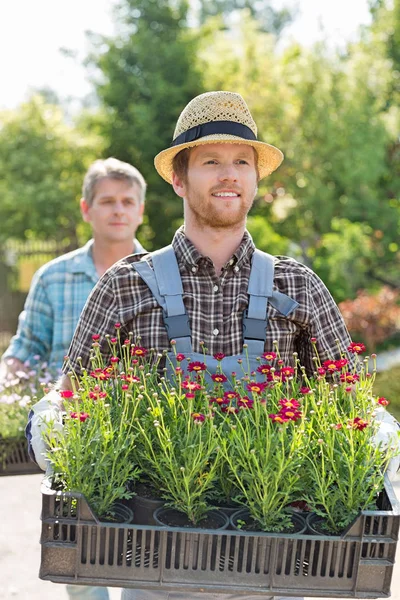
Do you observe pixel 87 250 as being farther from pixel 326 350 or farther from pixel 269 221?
pixel 269 221

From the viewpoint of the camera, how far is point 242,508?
162 centimetres

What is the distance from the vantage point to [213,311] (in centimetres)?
218

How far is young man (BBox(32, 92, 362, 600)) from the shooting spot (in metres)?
2.10

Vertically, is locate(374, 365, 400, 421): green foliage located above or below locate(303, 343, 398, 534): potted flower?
below

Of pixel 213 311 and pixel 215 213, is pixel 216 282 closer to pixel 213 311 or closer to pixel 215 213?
pixel 213 311

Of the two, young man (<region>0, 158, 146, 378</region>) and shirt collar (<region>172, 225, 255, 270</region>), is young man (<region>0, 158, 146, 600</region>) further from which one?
shirt collar (<region>172, 225, 255, 270</region>)

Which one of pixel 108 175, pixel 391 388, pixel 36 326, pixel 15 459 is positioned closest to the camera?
pixel 15 459

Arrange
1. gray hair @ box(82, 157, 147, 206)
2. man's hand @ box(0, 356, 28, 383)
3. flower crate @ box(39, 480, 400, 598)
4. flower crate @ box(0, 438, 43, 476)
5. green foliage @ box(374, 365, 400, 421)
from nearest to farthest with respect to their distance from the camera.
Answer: flower crate @ box(39, 480, 400, 598) < flower crate @ box(0, 438, 43, 476) < man's hand @ box(0, 356, 28, 383) < gray hair @ box(82, 157, 147, 206) < green foliage @ box(374, 365, 400, 421)

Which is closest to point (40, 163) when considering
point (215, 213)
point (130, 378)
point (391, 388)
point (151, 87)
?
point (151, 87)

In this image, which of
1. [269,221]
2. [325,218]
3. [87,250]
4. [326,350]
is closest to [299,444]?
[326,350]

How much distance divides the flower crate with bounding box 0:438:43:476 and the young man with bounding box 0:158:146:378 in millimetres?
397

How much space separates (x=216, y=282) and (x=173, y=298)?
0.61 feet

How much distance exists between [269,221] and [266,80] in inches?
89.7

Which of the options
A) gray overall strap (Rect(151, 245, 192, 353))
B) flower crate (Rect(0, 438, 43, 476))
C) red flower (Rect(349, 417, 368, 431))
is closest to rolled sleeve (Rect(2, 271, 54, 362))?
flower crate (Rect(0, 438, 43, 476))
